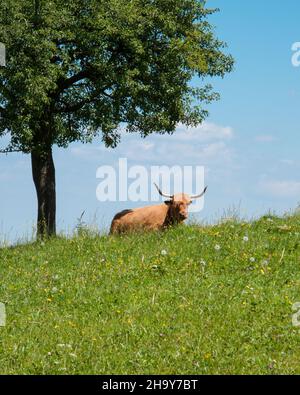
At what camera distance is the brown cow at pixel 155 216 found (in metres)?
22.4

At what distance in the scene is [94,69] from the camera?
31.1m

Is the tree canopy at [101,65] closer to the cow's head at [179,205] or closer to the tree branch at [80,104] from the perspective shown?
the tree branch at [80,104]

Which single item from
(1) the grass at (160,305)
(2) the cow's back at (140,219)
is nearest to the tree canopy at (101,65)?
(2) the cow's back at (140,219)

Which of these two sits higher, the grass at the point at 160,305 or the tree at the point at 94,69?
the tree at the point at 94,69

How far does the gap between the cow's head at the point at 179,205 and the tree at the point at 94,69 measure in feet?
25.1

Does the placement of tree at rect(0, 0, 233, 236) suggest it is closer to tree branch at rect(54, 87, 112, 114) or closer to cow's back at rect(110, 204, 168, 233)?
tree branch at rect(54, 87, 112, 114)

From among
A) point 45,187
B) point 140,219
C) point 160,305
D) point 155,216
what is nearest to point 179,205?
point 155,216

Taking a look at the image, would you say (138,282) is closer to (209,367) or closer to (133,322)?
(133,322)

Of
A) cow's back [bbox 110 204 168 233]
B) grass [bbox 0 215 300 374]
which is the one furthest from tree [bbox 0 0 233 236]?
grass [bbox 0 215 300 374]

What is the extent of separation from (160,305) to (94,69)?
18.8 meters

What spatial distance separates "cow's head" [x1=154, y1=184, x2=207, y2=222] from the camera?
22250mm

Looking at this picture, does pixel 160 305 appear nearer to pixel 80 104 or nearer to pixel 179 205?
pixel 179 205

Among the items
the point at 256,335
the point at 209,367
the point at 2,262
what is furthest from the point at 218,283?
the point at 2,262
